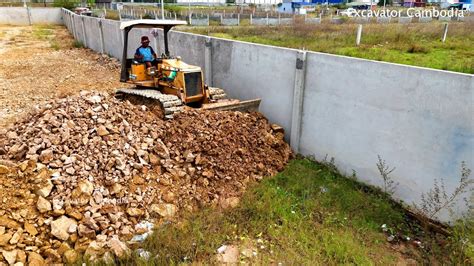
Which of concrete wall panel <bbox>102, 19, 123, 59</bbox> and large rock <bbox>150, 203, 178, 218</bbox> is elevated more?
concrete wall panel <bbox>102, 19, 123, 59</bbox>

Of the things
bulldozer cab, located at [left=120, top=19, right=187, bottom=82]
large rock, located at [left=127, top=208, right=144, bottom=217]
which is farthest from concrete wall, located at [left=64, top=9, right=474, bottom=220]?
large rock, located at [left=127, top=208, right=144, bottom=217]

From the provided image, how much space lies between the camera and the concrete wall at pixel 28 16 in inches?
1332

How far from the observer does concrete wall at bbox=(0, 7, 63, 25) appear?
33.8 m

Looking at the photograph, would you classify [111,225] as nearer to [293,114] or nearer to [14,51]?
[293,114]

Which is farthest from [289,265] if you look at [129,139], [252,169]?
[129,139]

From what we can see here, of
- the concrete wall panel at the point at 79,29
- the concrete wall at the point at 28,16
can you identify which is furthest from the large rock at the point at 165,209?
the concrete wall at the point at 28,16

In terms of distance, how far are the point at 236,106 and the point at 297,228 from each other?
3.21m

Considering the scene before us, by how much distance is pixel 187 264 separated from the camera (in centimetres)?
429

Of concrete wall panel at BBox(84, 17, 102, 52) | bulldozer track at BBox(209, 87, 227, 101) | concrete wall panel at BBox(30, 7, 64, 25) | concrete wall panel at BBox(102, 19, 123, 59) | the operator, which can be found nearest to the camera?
the operator

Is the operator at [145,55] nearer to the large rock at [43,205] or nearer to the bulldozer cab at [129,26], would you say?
the bulldozer cab at [129,26]

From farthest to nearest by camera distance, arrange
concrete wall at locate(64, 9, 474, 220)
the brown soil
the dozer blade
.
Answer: the brown soil → the dozer blade → concrete wall at locate(64, 9, 474, 220)

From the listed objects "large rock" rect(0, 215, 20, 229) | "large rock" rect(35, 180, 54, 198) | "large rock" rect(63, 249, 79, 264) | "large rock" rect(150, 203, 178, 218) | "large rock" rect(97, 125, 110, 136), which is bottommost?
"large rock" rect(63, 249, 79, 264)

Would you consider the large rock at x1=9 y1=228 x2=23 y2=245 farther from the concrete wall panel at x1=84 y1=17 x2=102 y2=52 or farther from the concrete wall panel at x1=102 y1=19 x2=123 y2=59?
the concrete wall panel at x1=84 y1=17 x2=102 y2=52

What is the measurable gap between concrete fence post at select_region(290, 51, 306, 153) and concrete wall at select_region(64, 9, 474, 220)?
19 mm
